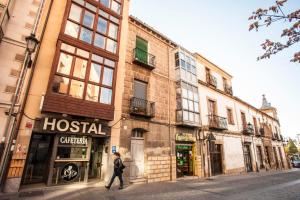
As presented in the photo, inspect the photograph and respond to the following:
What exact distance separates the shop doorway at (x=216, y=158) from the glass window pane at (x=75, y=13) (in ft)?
42.4

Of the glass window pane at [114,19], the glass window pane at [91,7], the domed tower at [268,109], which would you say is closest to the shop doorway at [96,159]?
the glass window pane at [114,19]

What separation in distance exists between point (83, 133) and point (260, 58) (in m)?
7.29

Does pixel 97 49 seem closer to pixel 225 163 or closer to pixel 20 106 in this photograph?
pixel 20 106

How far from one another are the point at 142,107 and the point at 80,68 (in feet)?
13.1

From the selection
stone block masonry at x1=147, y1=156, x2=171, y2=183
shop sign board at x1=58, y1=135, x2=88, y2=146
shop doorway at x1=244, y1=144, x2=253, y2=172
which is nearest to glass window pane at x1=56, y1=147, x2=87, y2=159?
shop sign board at x1=58, y1=135, x2=88, y2=146

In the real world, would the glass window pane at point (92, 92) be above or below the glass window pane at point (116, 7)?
below

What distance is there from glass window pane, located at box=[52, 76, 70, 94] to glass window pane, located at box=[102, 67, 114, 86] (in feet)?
5.79

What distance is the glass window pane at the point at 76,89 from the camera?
762 cm

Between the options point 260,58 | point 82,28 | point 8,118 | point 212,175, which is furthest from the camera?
point 212,175

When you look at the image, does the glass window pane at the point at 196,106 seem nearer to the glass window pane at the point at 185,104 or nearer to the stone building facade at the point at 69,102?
the glass window pane at the point at 185,104

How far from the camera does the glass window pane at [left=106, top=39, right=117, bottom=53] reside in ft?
30.9

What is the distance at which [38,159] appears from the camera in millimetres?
7660

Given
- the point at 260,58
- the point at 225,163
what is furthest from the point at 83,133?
the point at 225,163

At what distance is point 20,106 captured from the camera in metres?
6.52
